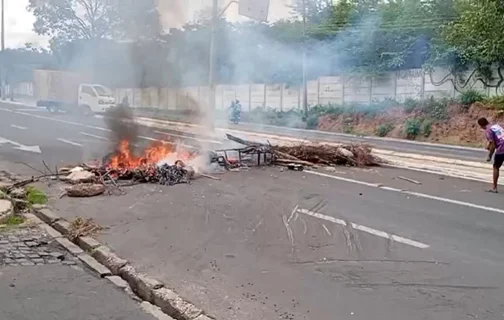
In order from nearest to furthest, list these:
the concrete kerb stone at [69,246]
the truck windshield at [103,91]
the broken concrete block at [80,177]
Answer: the concrete kerb stone at [69,246], the broken concrete block at [80,177], the truck windshield at [103,91]

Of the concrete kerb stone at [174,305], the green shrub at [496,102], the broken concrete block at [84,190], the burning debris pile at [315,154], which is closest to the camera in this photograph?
the concrete kerb stone at [174,305]

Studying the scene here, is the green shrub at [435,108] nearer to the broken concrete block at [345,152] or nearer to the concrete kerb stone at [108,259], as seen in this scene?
the broken concrete block at [345,152]

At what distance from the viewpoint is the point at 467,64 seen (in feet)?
78.9

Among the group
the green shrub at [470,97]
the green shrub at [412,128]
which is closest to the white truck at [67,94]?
the green shrub at [412,128]

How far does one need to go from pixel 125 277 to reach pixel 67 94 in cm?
2796

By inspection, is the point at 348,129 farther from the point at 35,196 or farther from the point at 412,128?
the point at 35,196

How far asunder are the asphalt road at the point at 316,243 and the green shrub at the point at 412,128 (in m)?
13.0

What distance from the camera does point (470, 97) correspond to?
2322 cm

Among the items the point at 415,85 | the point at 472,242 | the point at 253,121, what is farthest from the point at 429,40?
the point at 472,242

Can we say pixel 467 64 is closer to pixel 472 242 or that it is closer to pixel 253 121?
pixel 253 121

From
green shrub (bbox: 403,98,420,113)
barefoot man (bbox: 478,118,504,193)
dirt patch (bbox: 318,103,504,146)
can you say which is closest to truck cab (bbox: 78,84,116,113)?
dirt patch (bbox: 318,103,504,146)

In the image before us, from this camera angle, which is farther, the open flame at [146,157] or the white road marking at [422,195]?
the open flame at [146,157]

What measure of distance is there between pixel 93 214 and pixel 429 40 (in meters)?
21.2

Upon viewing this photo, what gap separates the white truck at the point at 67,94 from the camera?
27.0 m
